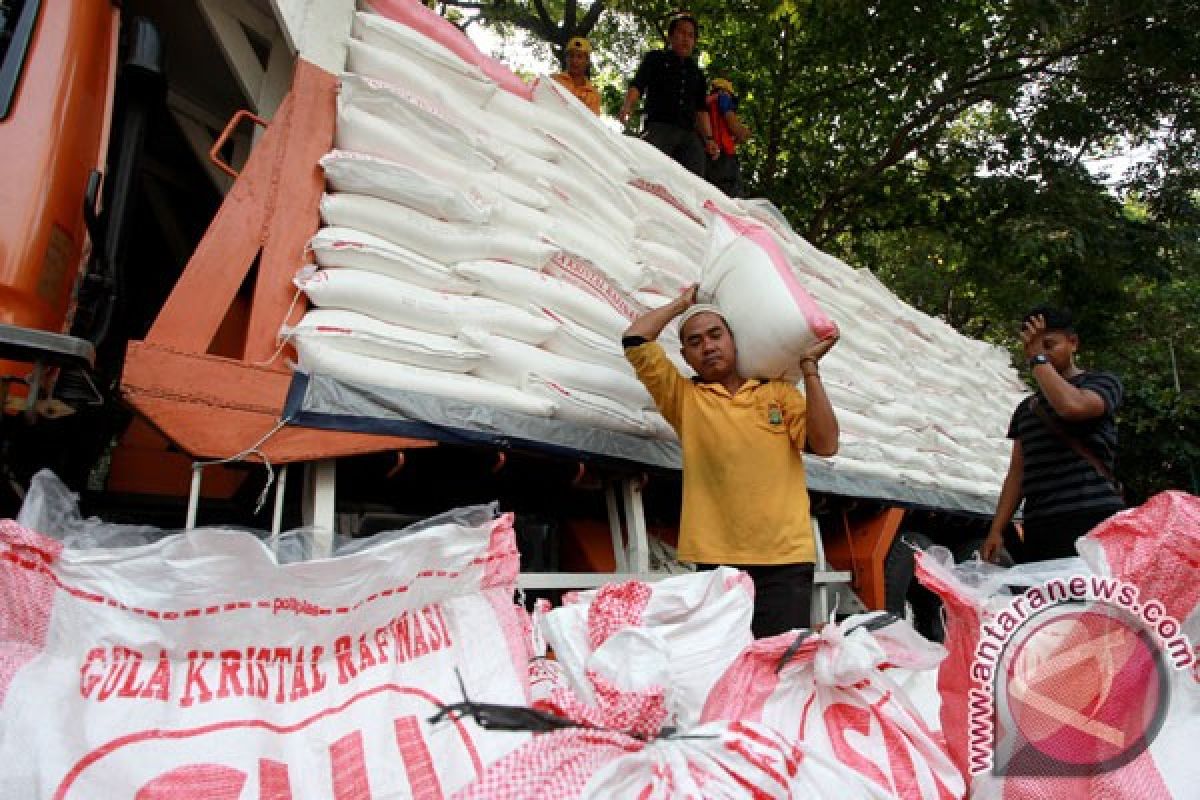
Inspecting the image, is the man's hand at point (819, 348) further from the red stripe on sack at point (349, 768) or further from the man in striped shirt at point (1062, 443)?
the red stripe on sack at point (349, 768)

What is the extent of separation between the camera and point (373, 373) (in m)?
1.93

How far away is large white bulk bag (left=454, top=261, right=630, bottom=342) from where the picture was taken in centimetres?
235

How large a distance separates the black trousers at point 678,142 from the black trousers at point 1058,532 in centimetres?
336

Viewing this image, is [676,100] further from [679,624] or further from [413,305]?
[679,624]

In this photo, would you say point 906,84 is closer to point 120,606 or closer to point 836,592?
point 836,592

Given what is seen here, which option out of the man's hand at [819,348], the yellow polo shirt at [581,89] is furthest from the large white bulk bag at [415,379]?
the yellow polo shirt at [581,89]

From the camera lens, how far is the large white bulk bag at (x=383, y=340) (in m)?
1.91

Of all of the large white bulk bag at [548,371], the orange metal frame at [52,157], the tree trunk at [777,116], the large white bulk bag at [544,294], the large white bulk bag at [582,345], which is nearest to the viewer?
the orange metal frame at [52,157]

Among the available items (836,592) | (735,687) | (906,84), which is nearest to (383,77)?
(735,687)

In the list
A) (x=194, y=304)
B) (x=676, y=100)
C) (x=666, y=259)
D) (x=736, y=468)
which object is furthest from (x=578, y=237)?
(x=676, y=100)

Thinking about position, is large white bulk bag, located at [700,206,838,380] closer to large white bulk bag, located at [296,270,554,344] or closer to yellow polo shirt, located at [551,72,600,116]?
large white bulk bag, located at [296,270,554,344]

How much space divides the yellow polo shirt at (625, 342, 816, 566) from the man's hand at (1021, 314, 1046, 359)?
1.05 m

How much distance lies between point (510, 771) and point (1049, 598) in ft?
3.19

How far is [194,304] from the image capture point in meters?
1.86
